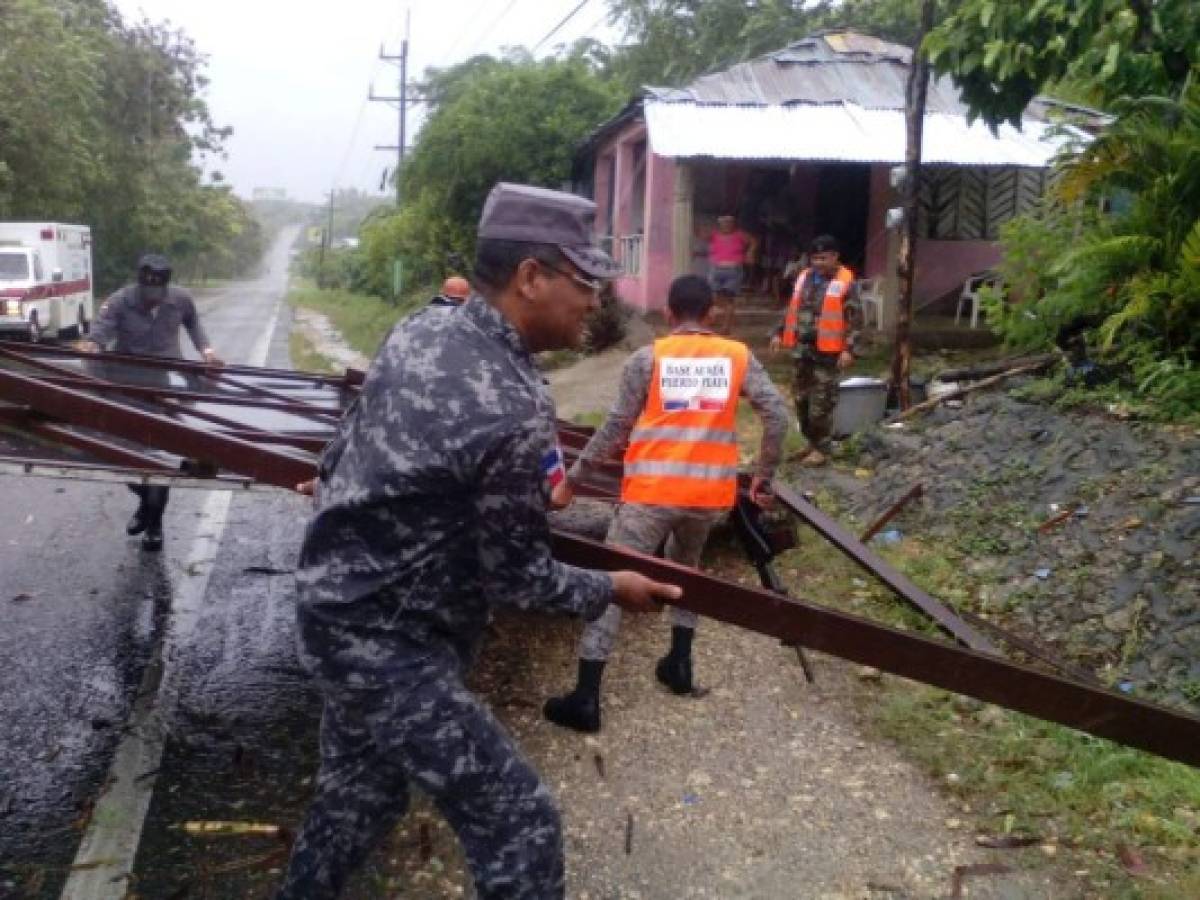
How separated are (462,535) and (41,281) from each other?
65.6 ft

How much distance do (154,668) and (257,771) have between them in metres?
1.15

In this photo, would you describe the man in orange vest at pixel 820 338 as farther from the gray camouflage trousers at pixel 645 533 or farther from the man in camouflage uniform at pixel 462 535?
the man in camouflage uniform at pixel 462 535

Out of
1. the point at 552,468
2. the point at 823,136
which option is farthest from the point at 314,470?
the point at 823,136

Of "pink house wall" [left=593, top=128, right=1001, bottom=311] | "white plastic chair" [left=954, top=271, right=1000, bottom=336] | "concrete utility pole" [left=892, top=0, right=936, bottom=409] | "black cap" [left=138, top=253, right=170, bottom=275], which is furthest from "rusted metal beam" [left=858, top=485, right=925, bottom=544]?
"pink house wall" [left=593, top=128, right=1001, bottom=311]

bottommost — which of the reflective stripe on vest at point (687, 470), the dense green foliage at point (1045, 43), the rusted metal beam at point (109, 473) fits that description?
the reflective stripe on vest at point (687, 470)

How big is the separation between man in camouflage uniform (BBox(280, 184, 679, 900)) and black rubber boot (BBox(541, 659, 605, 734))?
1843 mm

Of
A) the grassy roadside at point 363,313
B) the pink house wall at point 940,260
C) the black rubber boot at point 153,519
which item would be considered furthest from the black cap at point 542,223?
the pink house wall at point 940,260

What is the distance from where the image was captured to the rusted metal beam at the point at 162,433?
2.85 meters

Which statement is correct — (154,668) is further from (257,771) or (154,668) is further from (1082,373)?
(1082,373)

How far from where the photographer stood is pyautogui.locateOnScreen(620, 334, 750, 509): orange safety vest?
438cm

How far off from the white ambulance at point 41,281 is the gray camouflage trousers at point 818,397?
549 inches

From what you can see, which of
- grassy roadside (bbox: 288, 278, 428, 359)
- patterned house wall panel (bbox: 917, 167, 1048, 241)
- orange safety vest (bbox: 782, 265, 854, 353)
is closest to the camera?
orange safety vest (bbox: 782, 265, 854, 353)

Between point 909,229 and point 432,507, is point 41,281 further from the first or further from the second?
point 432,507

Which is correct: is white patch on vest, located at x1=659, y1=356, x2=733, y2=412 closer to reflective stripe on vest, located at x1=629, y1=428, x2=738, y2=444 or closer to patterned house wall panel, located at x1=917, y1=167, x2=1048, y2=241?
reflective stripe on vest, located at x1=629, y1=428, x2=738, y2=444
